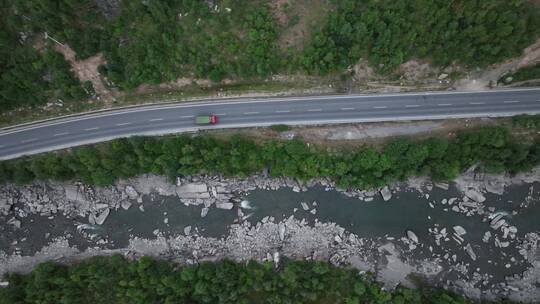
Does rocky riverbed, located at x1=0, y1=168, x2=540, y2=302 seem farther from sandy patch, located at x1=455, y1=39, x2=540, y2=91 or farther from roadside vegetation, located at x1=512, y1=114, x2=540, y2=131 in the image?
sandy patch, located at x1=455, y1=39, x2=540, y2=91

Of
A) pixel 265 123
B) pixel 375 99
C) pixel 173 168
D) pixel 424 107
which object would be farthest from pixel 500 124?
pixel 173 168

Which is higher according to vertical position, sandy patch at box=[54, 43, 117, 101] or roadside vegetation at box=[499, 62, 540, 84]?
sandy patch at box=[54, 43, 117, 101]

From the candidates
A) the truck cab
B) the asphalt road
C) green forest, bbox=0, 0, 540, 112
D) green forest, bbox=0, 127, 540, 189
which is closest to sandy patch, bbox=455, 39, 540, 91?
the asphalt road

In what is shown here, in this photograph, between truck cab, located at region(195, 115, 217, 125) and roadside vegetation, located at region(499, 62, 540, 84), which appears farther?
truck cab, located at region(195, 115, 217, 125)

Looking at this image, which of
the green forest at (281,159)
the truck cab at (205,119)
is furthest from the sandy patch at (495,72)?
the truck cab at (205,119)

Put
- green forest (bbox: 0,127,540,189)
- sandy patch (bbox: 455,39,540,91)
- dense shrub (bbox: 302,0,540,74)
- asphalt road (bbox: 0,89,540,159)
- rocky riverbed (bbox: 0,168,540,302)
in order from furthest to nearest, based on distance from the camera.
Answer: rocky riverbed (bbox: 0,168,540,302)
asphalt road (bbox: 0,89,540,159)
sandy patch (bbox: 455,39,540,91)
green forest (bbox: 0,127,540,189)
dense shrub (bbox: 302,0,540,74)

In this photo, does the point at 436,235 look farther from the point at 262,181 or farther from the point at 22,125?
the point at 22,125
